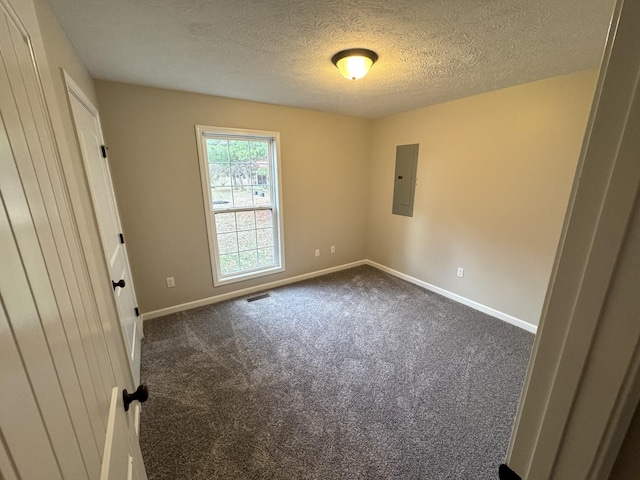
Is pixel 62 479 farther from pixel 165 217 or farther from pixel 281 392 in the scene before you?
pixel 165 217

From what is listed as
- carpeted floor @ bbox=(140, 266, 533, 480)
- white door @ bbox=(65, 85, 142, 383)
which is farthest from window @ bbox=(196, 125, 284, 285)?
white door @ bbox=(65, 85, 142, 383)

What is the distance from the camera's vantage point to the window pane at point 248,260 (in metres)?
3.34

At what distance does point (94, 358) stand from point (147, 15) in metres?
1.67

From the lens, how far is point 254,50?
1688 mm

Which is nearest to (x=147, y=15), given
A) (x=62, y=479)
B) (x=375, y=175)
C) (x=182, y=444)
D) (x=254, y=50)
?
(x=254, y=50)

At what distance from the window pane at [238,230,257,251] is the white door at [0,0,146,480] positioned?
2.63 metres

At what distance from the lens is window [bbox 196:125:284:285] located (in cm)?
287

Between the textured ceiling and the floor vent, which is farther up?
the textured ceiling

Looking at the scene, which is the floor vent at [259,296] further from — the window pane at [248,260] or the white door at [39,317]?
the white door at [39,317]

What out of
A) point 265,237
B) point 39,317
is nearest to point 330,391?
point 39,317

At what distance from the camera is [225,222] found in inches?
123

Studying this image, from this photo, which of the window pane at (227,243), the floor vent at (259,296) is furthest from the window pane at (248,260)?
the floor vent at (259,296)

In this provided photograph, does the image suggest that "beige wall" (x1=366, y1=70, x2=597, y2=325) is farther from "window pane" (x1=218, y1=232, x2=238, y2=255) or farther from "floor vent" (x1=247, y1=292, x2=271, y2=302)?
"window pane" (x1=218, y1=232, x2=238, y2=255)

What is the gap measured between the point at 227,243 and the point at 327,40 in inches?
94.6
